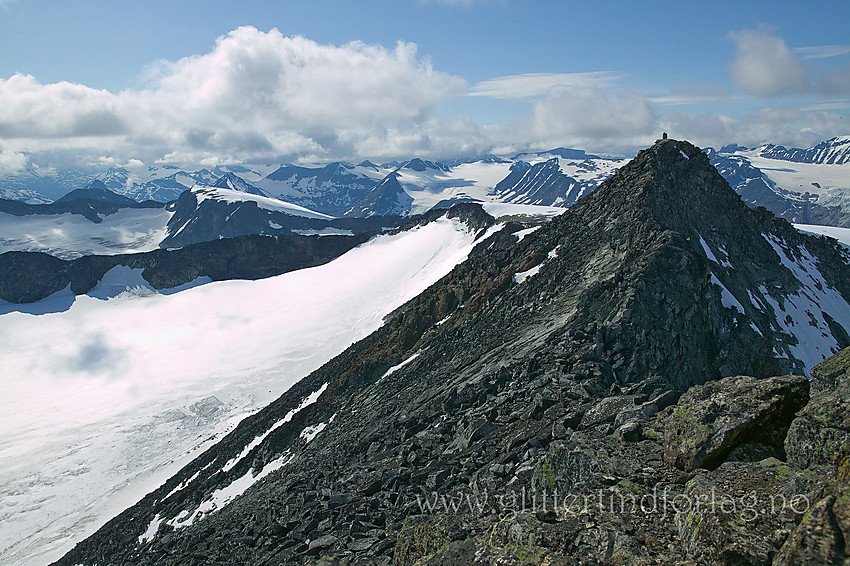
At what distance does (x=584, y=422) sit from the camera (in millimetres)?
12047

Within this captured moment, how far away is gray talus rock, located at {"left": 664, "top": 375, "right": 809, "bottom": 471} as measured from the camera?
841 centimetres

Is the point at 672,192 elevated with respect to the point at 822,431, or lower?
elevated

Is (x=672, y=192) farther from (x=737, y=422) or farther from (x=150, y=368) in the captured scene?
(x=150, y=368)

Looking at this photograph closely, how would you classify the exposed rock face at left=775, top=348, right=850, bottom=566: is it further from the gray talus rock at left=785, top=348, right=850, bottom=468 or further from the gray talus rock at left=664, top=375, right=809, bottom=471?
the gray talus rock at left=664, top=375, right=809, bottom=471

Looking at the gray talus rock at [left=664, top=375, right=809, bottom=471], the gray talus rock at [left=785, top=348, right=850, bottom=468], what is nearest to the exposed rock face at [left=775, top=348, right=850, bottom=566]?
the gray talus rock at [left=785, top=348, right=850, bottom=468]

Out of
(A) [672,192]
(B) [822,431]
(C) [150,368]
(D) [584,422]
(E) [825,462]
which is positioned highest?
(A) [672,192]

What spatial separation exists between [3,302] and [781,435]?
14310 centimetres

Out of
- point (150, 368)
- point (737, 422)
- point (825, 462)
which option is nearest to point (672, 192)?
point (737, 422)

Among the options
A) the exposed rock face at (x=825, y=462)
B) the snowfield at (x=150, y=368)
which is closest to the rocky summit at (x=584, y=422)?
the exposed rock face at (x=825, y=462)

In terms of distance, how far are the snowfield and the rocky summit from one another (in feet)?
40.1

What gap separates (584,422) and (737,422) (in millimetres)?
4072

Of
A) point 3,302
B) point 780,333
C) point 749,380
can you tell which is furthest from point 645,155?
point 3,302

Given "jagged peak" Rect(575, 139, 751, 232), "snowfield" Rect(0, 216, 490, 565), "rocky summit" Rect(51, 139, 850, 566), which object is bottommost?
"snowfield" Rect(0, 216, 490, 565)

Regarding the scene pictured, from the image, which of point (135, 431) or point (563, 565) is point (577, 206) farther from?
point (135, 431)
